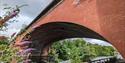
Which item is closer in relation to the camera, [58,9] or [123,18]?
[123,18]

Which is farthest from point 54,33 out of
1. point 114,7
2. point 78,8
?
point 114,7

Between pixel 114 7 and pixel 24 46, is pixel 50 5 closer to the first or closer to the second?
pixel 114 7

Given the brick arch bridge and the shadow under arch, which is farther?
the shadow under arch

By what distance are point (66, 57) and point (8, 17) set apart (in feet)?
126

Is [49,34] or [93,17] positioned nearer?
[93,17]

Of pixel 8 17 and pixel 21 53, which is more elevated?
pixel 8 17

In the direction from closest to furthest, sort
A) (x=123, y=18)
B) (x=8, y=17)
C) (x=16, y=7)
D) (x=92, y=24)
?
(x=8, y=17)
(x=16, y=7)
(x=123, y=18)
(x=92, y=24)

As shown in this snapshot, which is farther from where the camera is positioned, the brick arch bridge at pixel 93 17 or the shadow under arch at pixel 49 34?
the shadow under arch at pixel 49 34

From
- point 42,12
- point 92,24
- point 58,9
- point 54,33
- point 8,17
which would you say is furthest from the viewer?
point 54,33

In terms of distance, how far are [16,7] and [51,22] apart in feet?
47.4

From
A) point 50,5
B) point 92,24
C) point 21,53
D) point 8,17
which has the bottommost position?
point 21,53

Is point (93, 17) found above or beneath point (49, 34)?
beneath

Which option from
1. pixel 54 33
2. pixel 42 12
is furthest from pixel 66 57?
pixel 42 12

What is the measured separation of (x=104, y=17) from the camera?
14.8 meters
